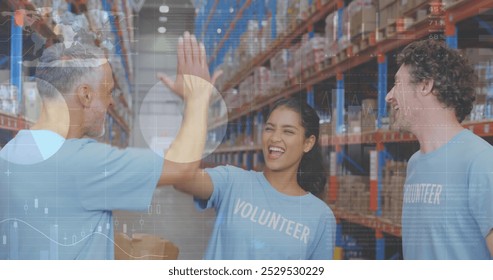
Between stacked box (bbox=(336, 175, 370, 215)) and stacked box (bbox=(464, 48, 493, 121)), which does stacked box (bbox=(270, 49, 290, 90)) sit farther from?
stacked box (bbox=(464, 48, 493, 121))

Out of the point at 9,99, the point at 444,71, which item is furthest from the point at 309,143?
the point at 9,99

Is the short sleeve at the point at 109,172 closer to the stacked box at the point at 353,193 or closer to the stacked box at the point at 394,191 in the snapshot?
the stacked box at the point at 353,193

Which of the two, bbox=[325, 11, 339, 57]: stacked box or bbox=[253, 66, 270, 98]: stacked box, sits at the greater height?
bbox=[325, 11, 339, 57]: stacked box

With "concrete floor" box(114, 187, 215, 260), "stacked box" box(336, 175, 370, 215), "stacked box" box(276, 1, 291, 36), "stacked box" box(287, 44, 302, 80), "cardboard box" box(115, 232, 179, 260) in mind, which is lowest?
"cardboard box" box(115, 232, 179, 260)

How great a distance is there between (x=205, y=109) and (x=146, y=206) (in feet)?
1.68

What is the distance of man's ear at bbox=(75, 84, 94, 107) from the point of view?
2879 millimetres

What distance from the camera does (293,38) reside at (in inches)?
→ 116

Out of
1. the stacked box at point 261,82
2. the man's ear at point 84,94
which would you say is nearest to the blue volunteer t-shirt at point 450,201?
the stacked box at point 261,82

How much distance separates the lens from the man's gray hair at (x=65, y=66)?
2854 mm

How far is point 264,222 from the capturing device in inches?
116

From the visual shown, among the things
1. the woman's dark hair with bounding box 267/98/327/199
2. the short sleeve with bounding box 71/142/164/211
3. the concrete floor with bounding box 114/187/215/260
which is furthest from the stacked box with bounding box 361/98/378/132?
→ the short sleeve with bounding box 71/142/164/211

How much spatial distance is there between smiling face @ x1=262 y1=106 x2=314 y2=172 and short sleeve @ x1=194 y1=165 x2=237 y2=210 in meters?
0.19

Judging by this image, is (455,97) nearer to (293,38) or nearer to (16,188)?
(293,38)
